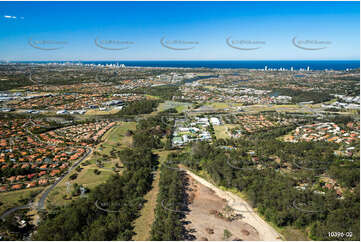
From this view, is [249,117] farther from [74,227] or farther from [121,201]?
[74,227]

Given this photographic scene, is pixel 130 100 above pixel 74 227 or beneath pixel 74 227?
above

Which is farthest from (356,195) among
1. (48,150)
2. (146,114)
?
(146,114)

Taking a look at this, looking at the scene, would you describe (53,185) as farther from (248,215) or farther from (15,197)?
(248,215)

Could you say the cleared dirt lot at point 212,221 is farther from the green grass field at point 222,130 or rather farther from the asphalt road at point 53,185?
the green grass field at point 222,130

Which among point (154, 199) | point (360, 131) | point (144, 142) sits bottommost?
point (154, 199)

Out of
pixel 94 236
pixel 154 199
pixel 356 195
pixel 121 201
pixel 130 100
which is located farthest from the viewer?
pixel 130 100

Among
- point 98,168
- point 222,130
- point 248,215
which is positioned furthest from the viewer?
point 222,130

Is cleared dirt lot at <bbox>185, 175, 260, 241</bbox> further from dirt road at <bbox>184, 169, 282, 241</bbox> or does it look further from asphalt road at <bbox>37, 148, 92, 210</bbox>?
asphalt road at <bbox>37, 148, 92, 210</bbox>

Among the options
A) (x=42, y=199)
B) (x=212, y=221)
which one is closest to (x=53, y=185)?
(x=42, y=199)
